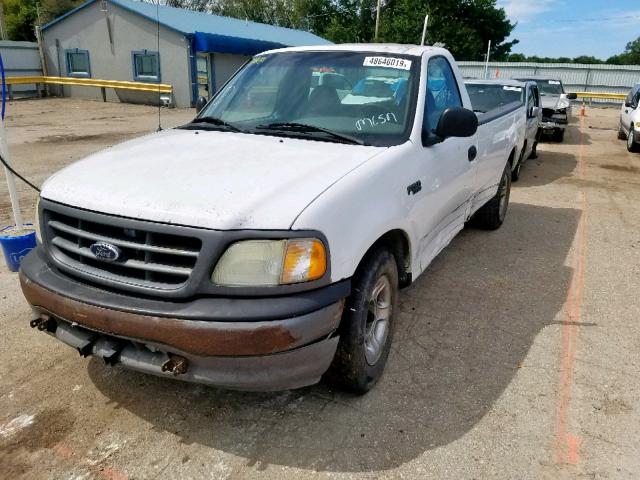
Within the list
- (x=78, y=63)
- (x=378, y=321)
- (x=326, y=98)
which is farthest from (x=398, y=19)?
(x=378, y=321)

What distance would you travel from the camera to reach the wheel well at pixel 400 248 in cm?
299

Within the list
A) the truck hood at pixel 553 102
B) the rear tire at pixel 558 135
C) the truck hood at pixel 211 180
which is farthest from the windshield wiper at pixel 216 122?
the rear tire at pixel 558 135

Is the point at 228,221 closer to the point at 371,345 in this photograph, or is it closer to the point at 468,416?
the point at 371,345

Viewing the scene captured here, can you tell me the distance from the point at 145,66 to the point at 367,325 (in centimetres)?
2370

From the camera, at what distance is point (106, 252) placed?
238 cm

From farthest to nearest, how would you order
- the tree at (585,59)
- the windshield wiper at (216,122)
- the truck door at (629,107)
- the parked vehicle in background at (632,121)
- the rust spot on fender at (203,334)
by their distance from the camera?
the tree at (585,59), the truck door at (629,107), the parked vehicle in background at (632,121), the windshield wiper at (216,122), the rust spot on fender at (203,334)

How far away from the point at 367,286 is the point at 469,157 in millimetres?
2119

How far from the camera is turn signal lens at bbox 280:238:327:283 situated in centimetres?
226

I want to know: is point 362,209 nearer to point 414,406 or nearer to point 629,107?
point 414,406

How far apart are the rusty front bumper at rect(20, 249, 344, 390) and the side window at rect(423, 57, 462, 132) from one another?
1824 millimetres

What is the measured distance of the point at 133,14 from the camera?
74.9 feet

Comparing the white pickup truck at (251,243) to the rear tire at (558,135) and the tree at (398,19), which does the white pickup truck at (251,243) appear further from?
the tree at (398,19)

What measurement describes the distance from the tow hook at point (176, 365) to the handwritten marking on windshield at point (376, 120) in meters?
1.83

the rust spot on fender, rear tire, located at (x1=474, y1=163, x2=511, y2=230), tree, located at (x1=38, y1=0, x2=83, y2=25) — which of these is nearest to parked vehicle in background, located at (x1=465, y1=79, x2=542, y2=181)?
rear tire, located at (x1=474, y1=163, x2=511, y2=230)
